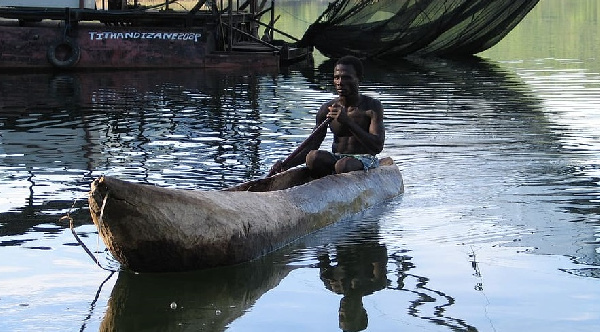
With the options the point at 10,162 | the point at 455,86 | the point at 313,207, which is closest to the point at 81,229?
the point at 313,207

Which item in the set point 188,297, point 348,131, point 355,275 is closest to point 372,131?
point 348,131

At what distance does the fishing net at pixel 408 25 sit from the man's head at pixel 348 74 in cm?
1500

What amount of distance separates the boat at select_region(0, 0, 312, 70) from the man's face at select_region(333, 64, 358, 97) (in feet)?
45.3

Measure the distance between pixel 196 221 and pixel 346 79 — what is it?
247 cm

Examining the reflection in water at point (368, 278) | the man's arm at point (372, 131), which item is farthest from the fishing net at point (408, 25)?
the reflection in water at point (368, 278)

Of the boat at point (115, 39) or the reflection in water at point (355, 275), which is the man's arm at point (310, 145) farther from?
the boat at point (115, 39)

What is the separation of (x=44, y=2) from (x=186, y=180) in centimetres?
1361

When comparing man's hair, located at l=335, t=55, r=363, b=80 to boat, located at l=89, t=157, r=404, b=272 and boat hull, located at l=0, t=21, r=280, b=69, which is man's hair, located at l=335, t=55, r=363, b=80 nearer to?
boat, located at l=89, t=157, r=404, b=272

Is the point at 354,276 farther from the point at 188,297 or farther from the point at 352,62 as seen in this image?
the point at 352,62

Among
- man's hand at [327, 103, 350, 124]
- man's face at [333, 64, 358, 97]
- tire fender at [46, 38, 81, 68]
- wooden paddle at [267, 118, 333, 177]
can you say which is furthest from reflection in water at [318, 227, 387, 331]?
tire fender at [46, 38, 81, 68]

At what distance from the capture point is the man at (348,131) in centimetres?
849

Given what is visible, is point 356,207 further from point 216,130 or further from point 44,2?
point 44,2

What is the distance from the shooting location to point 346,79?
852cm

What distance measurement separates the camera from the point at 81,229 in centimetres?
799
